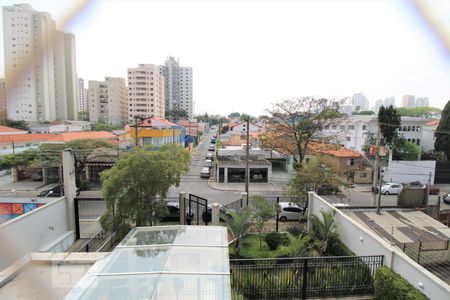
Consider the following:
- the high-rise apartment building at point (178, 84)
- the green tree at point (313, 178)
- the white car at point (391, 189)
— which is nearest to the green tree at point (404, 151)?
the white car at point (391, 189)

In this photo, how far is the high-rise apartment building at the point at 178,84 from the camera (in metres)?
117

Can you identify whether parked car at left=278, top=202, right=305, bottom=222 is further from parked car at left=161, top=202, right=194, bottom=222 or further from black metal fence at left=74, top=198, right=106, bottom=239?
black metal fence at left=74, top=198, right=106, bottom=239

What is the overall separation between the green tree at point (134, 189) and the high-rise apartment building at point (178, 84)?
109 metres

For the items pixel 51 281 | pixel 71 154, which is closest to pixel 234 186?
pixel 71 154

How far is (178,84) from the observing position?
118000mm

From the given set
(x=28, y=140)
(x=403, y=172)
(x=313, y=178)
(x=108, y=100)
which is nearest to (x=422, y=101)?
(x=403, y=172)

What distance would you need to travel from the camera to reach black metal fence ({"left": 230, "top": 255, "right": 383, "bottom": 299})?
286 inches

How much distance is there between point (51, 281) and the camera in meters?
4.78

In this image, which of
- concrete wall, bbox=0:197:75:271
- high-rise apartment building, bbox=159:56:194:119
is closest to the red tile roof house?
concrete wall, bbox=0:197:75:271

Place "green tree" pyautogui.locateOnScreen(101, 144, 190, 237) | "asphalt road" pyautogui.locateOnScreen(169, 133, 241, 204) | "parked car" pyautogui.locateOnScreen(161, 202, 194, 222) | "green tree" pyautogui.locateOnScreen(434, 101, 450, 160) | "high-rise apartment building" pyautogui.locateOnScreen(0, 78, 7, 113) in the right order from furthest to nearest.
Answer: "green tree" pyautogui.locateOnScreen(434, 101, 450, 160)
"asphalt road" pyautogui.locateOnScreen(169, 133, 241, 204)
"parked car" pyautogui.locateOnScreen(161, 202, 194, 222)
"green tree" pyautogui.locateOnScreen(101, 144, 190, 237)
"high-rise apartment building" pyautogui.locateOnScreen(0, 78, 7, 113)

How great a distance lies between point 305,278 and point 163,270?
4509 mm

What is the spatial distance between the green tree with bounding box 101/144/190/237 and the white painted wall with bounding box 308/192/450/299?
6577 mm

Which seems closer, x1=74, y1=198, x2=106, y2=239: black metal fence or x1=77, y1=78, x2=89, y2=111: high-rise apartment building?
x1=74, y1=198, x2=106, y2=239: black metal fence

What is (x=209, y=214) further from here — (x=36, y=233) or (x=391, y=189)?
(x=391, y=189)
